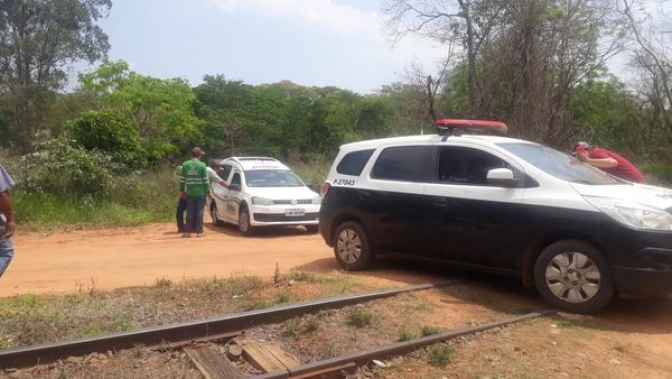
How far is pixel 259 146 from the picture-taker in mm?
47000

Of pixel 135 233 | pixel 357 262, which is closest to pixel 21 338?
pixel 357 262

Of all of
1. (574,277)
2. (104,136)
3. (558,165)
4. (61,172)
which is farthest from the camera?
(104,136)

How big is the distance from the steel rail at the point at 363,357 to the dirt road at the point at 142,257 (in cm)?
322

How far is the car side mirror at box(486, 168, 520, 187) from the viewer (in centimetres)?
652

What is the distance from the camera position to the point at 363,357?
4.99 meters

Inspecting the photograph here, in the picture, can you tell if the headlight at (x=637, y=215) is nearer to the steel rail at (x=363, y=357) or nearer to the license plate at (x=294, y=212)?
the steel rail at (x=363, y=357)

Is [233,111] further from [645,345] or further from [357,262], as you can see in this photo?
[645,345]

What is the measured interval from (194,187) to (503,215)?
779cm

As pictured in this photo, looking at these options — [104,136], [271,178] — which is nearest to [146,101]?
[104,136]

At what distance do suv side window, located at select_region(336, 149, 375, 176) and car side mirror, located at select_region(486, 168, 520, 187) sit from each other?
205 cm

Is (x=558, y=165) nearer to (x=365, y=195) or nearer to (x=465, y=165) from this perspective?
(x=465, y=165)

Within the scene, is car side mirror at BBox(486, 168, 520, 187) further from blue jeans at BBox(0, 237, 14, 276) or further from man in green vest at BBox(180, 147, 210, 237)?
man in green vest at BBox(180, 147, 210, 237)

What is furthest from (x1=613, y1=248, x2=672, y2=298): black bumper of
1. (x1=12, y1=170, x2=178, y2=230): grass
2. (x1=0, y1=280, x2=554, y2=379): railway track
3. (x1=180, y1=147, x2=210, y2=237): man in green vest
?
(x1=12, y1=170, x2=178, y2=230): grass

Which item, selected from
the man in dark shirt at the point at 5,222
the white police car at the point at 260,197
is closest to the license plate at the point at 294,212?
the white police car at the point at 260,197
